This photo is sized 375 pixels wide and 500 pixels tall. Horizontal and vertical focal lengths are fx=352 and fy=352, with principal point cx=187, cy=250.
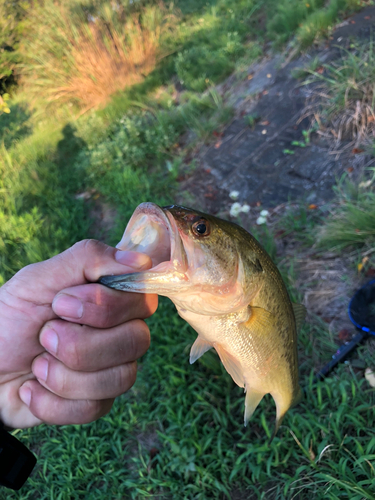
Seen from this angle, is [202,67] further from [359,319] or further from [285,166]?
[359,319]

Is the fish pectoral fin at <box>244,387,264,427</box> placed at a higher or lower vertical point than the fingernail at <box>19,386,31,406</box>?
lower

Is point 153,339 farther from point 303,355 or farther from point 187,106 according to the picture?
point 187,106

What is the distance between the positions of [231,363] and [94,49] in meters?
9.09

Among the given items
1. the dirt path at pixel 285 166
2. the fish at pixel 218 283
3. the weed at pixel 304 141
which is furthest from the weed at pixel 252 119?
the fish at pixel 218 283

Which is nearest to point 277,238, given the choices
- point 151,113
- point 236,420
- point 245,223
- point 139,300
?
point 245,223

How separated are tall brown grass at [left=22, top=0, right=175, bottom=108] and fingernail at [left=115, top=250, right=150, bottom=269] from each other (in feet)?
27.9

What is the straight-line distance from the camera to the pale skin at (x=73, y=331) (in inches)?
50.8

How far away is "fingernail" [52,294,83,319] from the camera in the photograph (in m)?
1.27

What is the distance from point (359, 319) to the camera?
2607mm

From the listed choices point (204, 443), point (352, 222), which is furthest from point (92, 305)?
point (352, 222)

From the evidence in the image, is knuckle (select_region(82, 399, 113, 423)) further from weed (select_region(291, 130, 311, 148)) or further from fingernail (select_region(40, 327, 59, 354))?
weed (select_region(291, 130, 311, 148))

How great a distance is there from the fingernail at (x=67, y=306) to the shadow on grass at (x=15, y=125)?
8.67 m

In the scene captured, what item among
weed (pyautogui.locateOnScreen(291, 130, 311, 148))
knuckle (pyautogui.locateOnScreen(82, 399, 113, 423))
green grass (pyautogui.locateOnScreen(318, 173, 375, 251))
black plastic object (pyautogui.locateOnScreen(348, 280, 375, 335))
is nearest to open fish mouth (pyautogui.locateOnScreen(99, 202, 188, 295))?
knuckle (pyautogui.locateOnScreen(82, 399, 113, 423))

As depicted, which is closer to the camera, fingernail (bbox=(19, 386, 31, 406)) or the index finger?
the index finger
